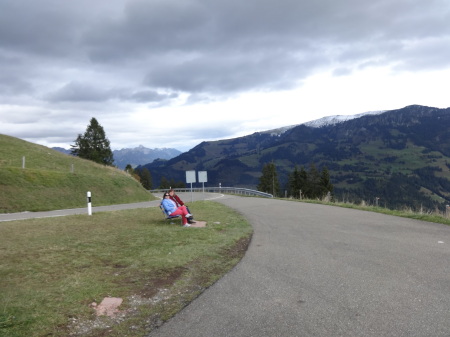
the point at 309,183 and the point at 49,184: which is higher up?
the point at 49,184

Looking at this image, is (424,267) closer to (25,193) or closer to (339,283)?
(339,283)

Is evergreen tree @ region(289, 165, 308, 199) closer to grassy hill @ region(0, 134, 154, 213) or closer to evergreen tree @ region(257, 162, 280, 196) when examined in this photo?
evergreen tree @ region(257, 162, 280, 196)

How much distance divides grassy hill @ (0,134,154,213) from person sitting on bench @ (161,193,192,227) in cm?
1240

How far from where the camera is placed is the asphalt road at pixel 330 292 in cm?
394

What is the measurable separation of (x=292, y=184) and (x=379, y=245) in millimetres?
63295

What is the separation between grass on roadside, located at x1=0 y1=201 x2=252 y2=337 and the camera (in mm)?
4133

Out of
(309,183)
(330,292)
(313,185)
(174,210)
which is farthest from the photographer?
(309,183)

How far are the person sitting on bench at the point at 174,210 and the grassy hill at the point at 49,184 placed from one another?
40.7ft

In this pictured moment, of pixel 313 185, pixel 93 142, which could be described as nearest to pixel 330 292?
pixel 313 185

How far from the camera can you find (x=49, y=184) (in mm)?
24969

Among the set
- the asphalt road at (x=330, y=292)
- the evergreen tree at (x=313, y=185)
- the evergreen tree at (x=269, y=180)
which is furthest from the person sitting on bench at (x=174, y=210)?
the evergreen tree at (x=269, y=180)

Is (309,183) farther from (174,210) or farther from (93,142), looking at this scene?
(174,210)

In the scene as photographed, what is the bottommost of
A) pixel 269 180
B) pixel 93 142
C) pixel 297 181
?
pixel 297 181

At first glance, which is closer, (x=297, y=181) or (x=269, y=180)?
(x=297, y=181)
